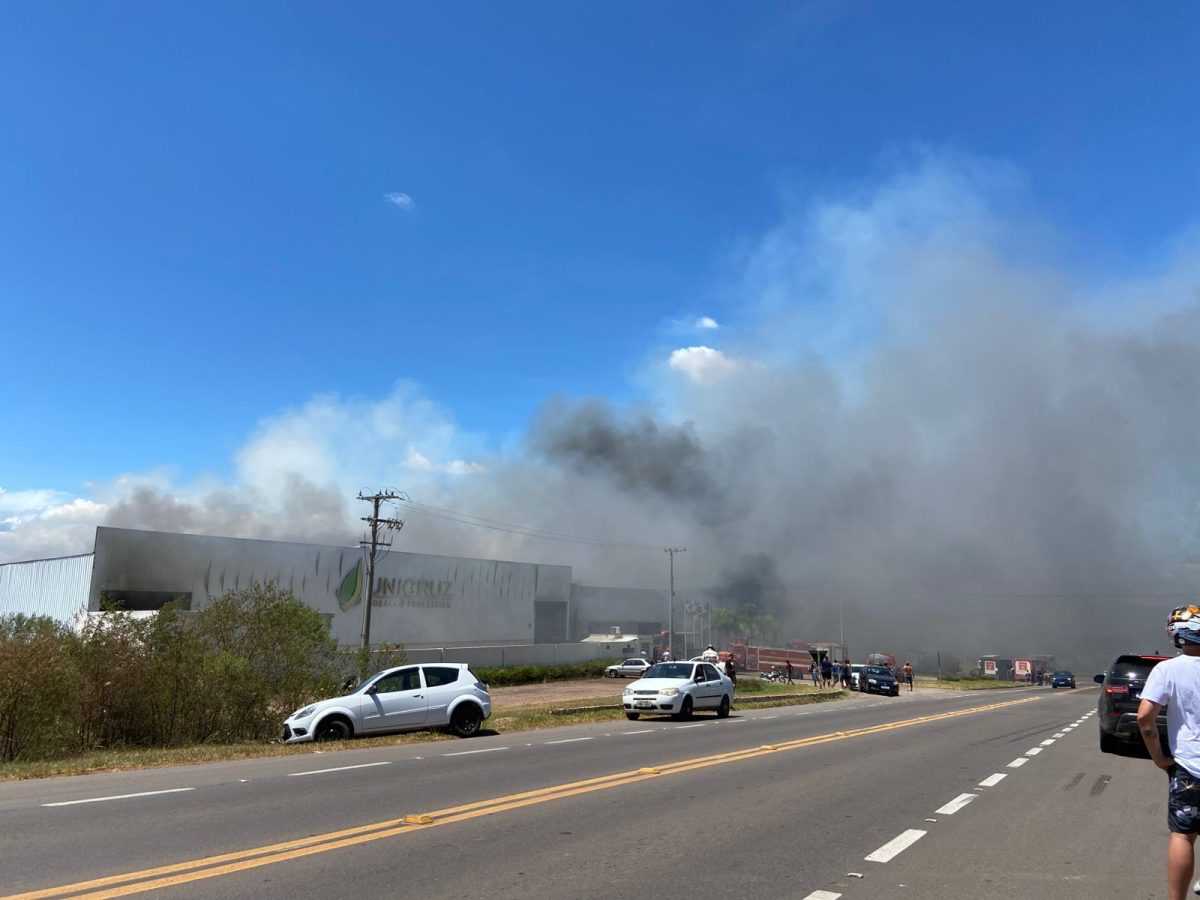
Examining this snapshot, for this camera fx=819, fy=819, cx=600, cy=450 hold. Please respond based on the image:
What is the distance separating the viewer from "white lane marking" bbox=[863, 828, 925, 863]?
6.22 m

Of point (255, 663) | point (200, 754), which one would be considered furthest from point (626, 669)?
point (200, 754)

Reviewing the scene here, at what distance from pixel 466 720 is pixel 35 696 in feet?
25.2

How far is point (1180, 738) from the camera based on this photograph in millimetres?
4457

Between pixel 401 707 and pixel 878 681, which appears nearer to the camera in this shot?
pixel 401 707

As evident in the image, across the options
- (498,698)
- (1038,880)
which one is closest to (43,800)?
(1038,880)

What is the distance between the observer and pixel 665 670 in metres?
21.3

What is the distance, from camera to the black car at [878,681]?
40.8 metres

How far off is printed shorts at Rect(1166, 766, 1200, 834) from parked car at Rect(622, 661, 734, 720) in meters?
16.0

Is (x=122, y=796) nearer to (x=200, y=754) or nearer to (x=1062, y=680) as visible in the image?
(x=200, y=754)

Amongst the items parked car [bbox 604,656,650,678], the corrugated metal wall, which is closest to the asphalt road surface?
parked car [bbox 604,656,650,678]

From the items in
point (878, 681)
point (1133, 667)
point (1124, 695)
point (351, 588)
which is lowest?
point (878, 681)

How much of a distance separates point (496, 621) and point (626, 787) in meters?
66.6

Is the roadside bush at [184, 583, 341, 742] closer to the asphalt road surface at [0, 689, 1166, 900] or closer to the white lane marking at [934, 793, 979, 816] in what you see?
the asphalt road surface at [0, 689, 1166, 900]

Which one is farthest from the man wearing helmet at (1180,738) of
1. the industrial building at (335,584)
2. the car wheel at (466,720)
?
the industrial building at (335,584)
